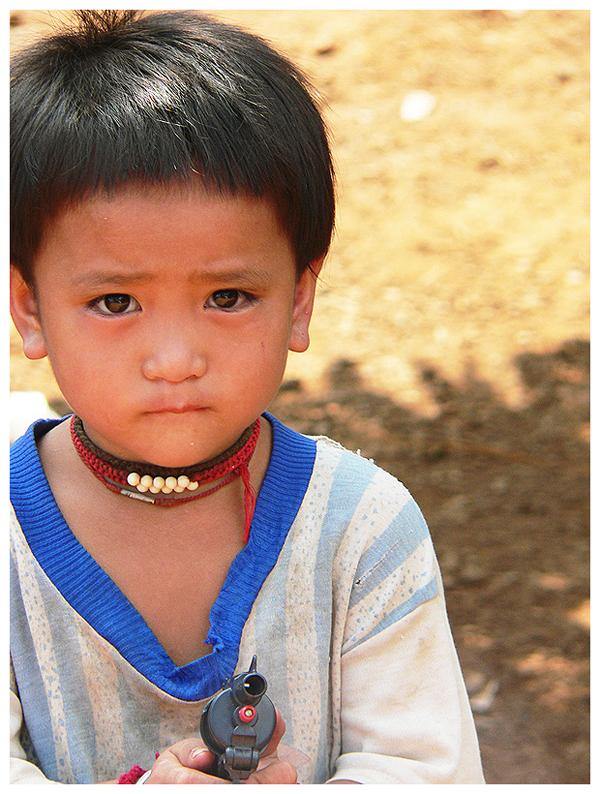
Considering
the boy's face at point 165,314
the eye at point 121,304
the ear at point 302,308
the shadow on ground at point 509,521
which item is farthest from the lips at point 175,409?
the shadow on ground at point 509,521

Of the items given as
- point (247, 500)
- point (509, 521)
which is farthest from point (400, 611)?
point (509, 521)

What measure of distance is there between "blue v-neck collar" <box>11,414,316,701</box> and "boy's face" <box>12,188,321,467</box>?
169 mm

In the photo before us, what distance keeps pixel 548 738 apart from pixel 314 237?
67.3 inches

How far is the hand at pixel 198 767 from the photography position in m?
1.03

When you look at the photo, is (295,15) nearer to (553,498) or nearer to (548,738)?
(553,498)

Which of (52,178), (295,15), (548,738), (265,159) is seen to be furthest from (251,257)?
(295,15)

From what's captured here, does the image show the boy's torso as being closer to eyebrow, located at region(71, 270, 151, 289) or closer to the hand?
the hand

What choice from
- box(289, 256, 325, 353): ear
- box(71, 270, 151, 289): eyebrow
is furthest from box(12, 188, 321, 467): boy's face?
box(289, 256, 325, 353): ear

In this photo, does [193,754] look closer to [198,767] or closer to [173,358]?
[198,767]

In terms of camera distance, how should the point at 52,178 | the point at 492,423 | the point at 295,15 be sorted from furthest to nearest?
the point at 295,15
the point at 492,423
the point at 52,178

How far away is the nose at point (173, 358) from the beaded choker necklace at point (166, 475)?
197 mm

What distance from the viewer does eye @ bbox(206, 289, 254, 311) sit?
1104mm

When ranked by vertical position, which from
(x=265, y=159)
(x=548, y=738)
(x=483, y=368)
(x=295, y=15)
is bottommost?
(x=548, y=738)

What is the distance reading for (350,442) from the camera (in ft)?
10.4
